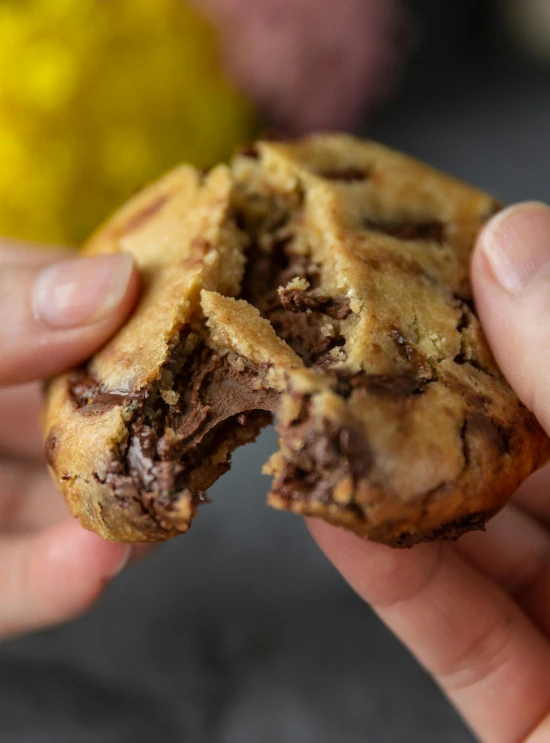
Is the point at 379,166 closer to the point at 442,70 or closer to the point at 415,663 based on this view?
the point at 415,663

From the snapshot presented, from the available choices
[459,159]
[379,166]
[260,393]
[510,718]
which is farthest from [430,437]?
[459,159]

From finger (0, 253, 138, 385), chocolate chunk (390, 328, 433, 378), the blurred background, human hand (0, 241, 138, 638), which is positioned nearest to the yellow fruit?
the blurred background

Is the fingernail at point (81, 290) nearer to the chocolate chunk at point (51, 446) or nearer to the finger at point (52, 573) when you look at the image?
the chocolate chunk at point (51, 446)

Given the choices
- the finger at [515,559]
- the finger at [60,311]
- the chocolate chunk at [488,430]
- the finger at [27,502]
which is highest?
the chocolate chunk at [488,430]

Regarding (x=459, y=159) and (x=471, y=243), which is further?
(x=459, y=159)

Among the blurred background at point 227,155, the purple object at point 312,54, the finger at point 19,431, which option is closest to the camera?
the blurred background at point 227,155

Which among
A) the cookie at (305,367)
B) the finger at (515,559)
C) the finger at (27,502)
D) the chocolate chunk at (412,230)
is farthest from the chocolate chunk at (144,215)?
the finger at (515,559)

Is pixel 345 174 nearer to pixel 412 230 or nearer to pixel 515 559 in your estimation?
pixel 412 230
